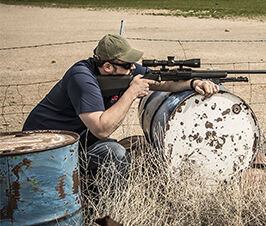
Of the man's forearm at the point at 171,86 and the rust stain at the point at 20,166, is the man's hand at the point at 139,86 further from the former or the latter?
the rust stain at the point at 20,166

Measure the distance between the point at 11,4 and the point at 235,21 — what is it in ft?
75.5

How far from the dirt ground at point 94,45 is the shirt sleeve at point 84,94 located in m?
1.76

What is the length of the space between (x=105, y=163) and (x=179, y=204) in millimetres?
693

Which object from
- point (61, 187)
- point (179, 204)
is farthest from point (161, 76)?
point (61, 187)

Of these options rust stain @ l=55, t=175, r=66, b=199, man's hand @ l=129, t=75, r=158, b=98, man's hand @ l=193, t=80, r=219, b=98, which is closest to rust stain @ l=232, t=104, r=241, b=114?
man's hand @ l=193, t=80, r=219, b=98

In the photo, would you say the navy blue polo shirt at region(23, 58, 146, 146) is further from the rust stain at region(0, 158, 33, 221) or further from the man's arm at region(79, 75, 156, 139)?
the rust stain at region(0, 158, 33, 221)

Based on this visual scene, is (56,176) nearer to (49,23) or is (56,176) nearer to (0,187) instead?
(0,187)

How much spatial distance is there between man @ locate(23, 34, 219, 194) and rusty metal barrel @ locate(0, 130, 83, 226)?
52 cm

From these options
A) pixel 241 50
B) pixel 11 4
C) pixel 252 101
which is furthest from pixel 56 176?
pixel 11 4

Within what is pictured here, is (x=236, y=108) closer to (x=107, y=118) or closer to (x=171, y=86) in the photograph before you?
(x=171, y=86)

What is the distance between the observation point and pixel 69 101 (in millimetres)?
3947

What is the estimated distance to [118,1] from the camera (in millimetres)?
44562

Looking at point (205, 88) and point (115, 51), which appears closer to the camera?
point (115, 51)

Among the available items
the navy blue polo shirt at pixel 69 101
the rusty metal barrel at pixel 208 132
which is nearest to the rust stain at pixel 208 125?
the rusty metal barrel at pixel 208 132
